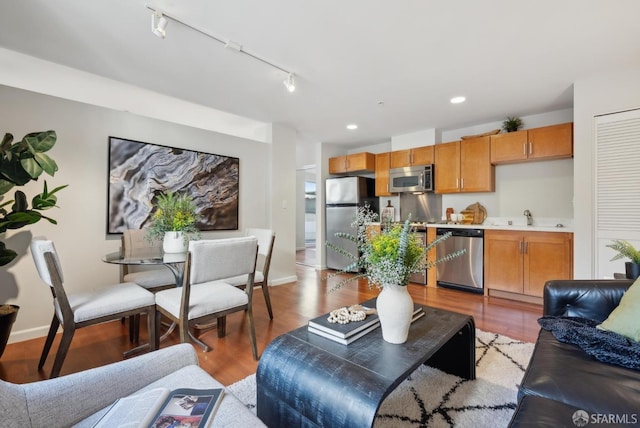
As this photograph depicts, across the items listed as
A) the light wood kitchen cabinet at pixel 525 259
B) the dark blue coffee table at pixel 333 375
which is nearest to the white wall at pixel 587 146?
the light wood kitchen cabinet at pixel 525 259

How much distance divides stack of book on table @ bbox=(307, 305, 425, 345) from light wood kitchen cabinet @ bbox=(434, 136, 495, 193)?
3.24 meters

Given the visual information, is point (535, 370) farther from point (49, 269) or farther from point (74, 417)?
point (49, 269)

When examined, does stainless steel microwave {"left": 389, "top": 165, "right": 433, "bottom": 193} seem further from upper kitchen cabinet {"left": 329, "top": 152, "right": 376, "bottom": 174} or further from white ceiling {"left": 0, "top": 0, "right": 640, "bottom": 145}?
white ceiling {"left": 0, "top": 0, "right": 640, "bottom": 145}

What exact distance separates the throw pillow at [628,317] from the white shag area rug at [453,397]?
24.8 inches

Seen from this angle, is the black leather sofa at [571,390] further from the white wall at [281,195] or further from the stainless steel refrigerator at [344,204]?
the stainless steel refrigerator at [344,204]

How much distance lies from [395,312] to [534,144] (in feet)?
11.3

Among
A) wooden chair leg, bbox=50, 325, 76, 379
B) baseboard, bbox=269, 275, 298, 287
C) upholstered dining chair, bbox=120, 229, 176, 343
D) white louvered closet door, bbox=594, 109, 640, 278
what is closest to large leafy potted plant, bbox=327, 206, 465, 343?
wooden chair leg, bbox=50, 325, 76, 379

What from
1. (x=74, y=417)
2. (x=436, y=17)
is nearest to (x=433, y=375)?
(x=74, y=417)

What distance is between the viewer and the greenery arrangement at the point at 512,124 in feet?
12.4

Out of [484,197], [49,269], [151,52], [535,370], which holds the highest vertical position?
[151,52]

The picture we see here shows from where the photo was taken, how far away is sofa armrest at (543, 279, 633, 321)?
1.57m

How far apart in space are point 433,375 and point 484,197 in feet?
10.5

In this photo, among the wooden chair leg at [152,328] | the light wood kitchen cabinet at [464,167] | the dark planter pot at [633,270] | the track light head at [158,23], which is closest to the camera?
the dark planter pot at [633,270]

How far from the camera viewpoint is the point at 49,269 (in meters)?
1.68
